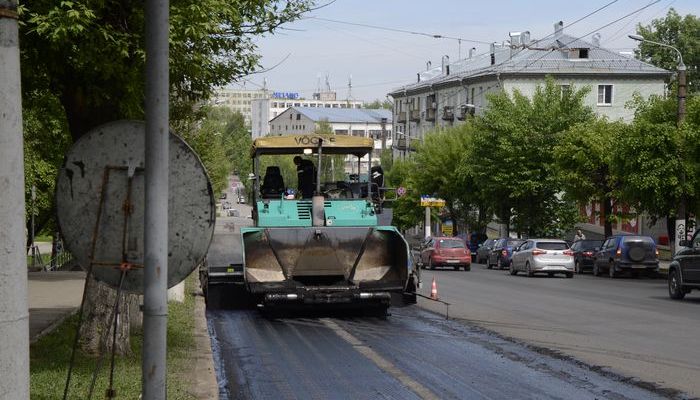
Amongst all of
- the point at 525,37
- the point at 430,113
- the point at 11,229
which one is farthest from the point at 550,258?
the point at 430,113

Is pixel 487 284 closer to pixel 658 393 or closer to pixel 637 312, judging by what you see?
pixel 637 312

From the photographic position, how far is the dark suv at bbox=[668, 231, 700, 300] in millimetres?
26250

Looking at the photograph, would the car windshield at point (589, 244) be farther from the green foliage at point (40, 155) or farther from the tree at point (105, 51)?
the tree at point (105, 51)

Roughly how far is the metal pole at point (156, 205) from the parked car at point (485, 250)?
50.9 metres

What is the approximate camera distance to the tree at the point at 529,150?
62.4 metres

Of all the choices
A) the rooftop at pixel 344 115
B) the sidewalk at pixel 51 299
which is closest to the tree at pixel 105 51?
the sidewalk at pixel 51 299

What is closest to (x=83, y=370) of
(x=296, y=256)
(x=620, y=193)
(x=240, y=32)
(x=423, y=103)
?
(x=240, y=32)

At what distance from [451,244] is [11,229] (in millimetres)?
45337

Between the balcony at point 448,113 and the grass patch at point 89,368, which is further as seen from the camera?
the balcony at point 448,113

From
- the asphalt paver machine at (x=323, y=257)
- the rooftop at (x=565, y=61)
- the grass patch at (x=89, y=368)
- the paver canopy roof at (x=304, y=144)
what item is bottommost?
the grass patch at (x=89, y=368)

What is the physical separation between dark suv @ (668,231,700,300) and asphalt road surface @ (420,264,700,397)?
1.54ft

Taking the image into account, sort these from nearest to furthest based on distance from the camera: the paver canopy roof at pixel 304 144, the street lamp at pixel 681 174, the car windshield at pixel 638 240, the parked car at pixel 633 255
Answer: the paver canopy roof at pixel 304 144
the street lamp at pixel 681 174
the parked car at pixel 633 255
the car windshield at pixel 638 240

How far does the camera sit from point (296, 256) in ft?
68.1

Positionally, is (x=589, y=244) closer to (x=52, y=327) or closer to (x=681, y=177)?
(x=681, y=177)
